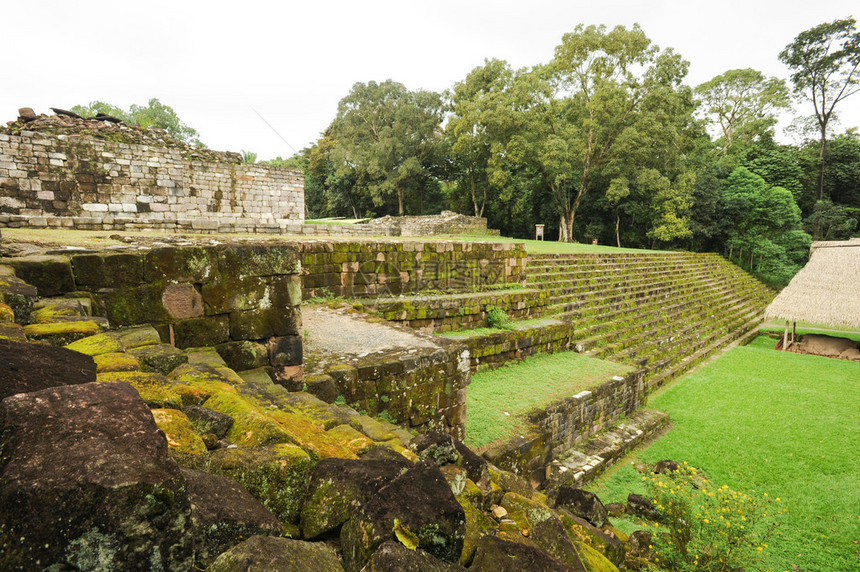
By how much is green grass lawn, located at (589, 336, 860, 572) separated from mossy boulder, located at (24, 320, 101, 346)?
5.68m

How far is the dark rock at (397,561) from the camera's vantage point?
1.00m

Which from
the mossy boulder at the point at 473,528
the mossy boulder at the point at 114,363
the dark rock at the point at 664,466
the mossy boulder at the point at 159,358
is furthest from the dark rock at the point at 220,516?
the dark rock at the point at 664,466

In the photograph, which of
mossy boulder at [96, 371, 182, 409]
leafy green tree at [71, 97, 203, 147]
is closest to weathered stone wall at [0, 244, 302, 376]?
mossy boulder at [96, 371, 182, 409]

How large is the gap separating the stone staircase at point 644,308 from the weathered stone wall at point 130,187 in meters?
8.41

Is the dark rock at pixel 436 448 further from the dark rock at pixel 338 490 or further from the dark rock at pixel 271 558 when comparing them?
the dark rock at pixel 271 558

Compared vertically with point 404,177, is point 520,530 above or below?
below

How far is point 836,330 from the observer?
57.0ft

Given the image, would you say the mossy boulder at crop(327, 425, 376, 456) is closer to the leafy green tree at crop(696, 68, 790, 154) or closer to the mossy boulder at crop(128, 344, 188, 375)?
the mossy boulder at crop(128, 344, 188, 375)

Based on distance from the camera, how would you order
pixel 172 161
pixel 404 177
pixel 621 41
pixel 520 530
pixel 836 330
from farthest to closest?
pixel 404 177 → pixel 621 41 → pixel 836 330 → pixel 172 161 → pixel 520 530

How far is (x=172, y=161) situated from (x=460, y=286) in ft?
28.0

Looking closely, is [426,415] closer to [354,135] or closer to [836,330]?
[836,330]

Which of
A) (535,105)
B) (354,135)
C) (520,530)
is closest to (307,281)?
(520,530)

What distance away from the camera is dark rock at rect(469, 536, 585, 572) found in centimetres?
131

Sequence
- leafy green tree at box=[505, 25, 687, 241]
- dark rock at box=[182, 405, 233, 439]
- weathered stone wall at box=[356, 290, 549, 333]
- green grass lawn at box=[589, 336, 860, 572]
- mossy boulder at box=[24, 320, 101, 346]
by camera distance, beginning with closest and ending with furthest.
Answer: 1. dark rock at box=[182, 405, 233, 439]
2. mossy boulder at box=[24, 320, 101, 346]
3. green grass lawn at box=[589, 336, 860, 572]
4. weathered stone wall at box=[356, 290, 549, 333]
5. leafy green tree at box=[505, 25, 687, 241]
